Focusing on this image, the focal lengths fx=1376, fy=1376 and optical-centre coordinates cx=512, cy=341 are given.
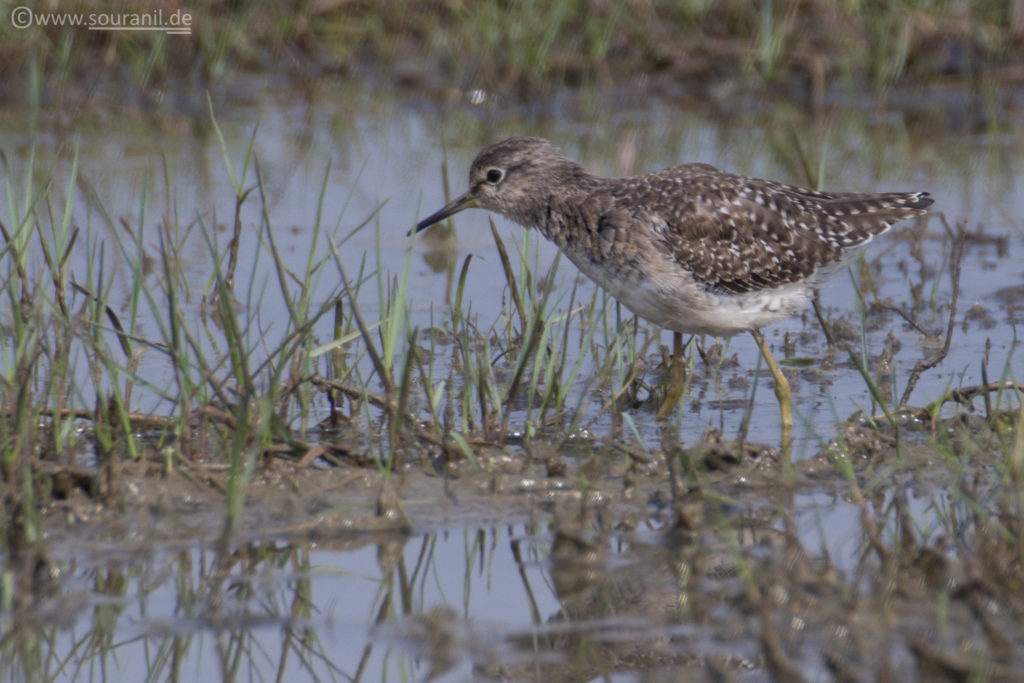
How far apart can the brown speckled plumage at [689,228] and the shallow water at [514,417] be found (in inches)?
15.4

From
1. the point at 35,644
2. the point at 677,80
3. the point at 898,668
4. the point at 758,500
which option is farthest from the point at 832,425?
the point at 677,80

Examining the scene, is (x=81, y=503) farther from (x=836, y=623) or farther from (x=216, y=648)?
(x=836, y=623)

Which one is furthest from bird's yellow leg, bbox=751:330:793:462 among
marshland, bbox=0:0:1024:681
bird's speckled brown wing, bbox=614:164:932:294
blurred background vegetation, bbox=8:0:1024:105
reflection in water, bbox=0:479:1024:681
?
blurred background vegetation, bbox=8:0:1024:105

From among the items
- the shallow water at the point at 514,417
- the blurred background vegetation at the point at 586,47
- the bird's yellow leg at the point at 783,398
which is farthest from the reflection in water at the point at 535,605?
the blurred background vegetation at the point at 586,47

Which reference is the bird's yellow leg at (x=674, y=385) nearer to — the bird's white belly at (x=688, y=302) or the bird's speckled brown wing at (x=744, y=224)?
the bird's white belly at (x=688, y=302)

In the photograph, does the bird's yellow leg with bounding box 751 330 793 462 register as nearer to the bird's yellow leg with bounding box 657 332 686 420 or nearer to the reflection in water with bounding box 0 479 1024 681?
the bird's yellow leg with bounding box 657 332 686 420

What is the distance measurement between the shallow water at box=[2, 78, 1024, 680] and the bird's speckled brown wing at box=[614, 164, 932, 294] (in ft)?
2.14

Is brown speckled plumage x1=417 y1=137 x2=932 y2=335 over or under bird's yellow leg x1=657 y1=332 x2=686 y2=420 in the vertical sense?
over

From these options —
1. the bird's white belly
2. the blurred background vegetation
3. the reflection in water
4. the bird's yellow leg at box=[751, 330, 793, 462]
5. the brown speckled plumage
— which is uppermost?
the blurred background vegetation

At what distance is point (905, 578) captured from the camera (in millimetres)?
4414

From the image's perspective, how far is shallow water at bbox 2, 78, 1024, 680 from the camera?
4.39m

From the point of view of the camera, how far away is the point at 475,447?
5.88 meters

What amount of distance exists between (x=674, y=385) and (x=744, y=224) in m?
0.90

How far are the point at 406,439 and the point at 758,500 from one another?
59.3 inches
